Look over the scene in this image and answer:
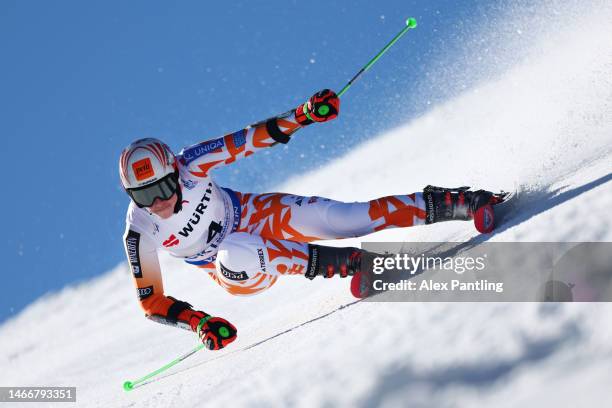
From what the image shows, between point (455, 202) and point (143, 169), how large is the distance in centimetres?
196

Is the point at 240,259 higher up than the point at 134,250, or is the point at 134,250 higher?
the point at 134,250

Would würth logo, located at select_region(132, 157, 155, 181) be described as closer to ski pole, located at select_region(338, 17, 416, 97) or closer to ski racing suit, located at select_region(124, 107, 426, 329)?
ski racing suit, located at select_region(124, 107, 426, 329)

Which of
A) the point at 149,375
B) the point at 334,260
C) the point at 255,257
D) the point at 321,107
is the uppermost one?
the point at 321,107

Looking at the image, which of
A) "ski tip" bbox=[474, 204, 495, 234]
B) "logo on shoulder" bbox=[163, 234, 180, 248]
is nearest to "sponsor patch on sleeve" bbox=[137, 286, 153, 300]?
"logo on shoulder" bbox=[163, 234, 180, 248]

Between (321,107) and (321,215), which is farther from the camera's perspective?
(321,215)

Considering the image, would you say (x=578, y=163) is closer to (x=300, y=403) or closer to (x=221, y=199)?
(x=221, y=199)

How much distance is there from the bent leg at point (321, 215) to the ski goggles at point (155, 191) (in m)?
0.64

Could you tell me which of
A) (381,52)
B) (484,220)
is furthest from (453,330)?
(381,52)

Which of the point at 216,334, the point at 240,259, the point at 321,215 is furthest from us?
the point at 321,215

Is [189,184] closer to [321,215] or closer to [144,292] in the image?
[144,292]

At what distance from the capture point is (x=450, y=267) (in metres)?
3.71

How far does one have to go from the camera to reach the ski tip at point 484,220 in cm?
427

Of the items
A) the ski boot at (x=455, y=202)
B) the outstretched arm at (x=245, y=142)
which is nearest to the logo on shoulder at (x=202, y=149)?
the outstretched arm at (x=245, y=142)

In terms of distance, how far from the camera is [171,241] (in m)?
4.93
